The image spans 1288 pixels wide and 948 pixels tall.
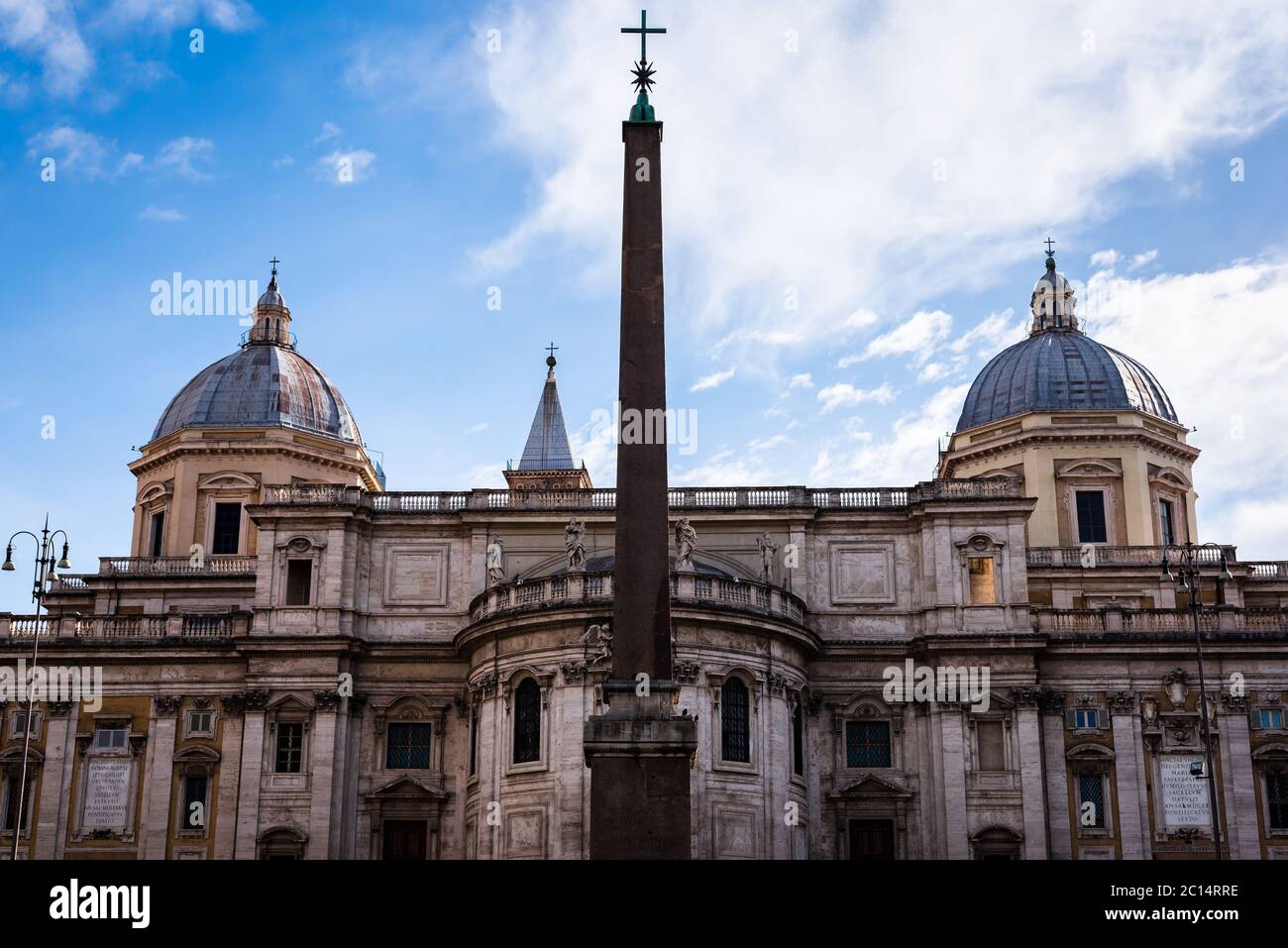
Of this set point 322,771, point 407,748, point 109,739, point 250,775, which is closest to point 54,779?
point 109,739

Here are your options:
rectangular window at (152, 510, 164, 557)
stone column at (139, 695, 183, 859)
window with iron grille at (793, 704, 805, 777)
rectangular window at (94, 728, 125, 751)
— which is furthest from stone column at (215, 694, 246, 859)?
window with iron grille at (793, 704, 805, 777)

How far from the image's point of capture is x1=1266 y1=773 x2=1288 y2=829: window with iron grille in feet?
163

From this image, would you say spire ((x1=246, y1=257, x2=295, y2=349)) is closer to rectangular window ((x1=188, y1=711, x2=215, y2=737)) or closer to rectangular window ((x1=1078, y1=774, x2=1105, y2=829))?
rectangular window ((x1=188, y1=711, x2=215, y2=737))

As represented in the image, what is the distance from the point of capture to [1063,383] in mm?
61188

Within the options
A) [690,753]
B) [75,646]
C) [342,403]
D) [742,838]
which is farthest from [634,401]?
Result: [342,403]

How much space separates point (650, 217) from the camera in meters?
25.1

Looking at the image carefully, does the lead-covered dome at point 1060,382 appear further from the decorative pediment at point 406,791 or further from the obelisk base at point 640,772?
the obelisk base at point 640,772

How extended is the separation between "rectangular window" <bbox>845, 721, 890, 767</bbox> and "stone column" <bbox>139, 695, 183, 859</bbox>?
69.3 feet

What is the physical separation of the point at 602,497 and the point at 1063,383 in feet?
65.2

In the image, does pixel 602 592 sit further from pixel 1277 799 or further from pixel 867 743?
pixel 1277 799

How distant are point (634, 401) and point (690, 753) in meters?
5.27

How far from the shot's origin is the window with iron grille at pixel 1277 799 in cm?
4969

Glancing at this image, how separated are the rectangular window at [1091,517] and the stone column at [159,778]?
3173 centimetres
